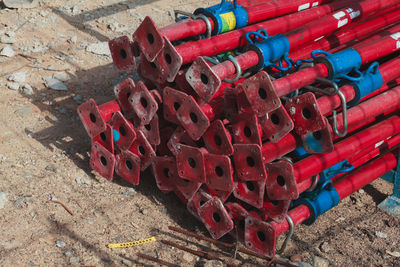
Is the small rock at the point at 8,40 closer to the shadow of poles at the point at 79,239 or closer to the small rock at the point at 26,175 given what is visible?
the small rock at the point at 26,175

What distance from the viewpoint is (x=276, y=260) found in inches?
163

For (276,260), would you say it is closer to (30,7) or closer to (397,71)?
(397,71)

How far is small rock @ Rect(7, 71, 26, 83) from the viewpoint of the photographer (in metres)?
6.19

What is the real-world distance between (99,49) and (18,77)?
1245mm

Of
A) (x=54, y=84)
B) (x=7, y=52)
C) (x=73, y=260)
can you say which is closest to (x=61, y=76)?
(x=54, y=84)

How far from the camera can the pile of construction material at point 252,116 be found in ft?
12.5

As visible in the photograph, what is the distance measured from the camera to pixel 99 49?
276 inches

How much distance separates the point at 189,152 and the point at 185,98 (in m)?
0.46

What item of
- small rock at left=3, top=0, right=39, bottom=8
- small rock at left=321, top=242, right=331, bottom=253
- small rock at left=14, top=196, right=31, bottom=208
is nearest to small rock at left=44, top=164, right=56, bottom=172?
small rock at left=14, top=196, right=31, bottom=208

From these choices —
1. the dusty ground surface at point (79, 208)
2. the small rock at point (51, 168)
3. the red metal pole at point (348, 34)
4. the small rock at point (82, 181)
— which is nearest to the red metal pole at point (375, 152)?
the dusty ground surface at point (79, 208)

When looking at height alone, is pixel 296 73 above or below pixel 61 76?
above

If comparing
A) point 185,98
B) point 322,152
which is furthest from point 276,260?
point 185,98

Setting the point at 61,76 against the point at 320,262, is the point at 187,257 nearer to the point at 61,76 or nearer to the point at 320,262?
the point at 320,262

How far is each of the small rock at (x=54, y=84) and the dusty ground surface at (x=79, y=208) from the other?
54mm
